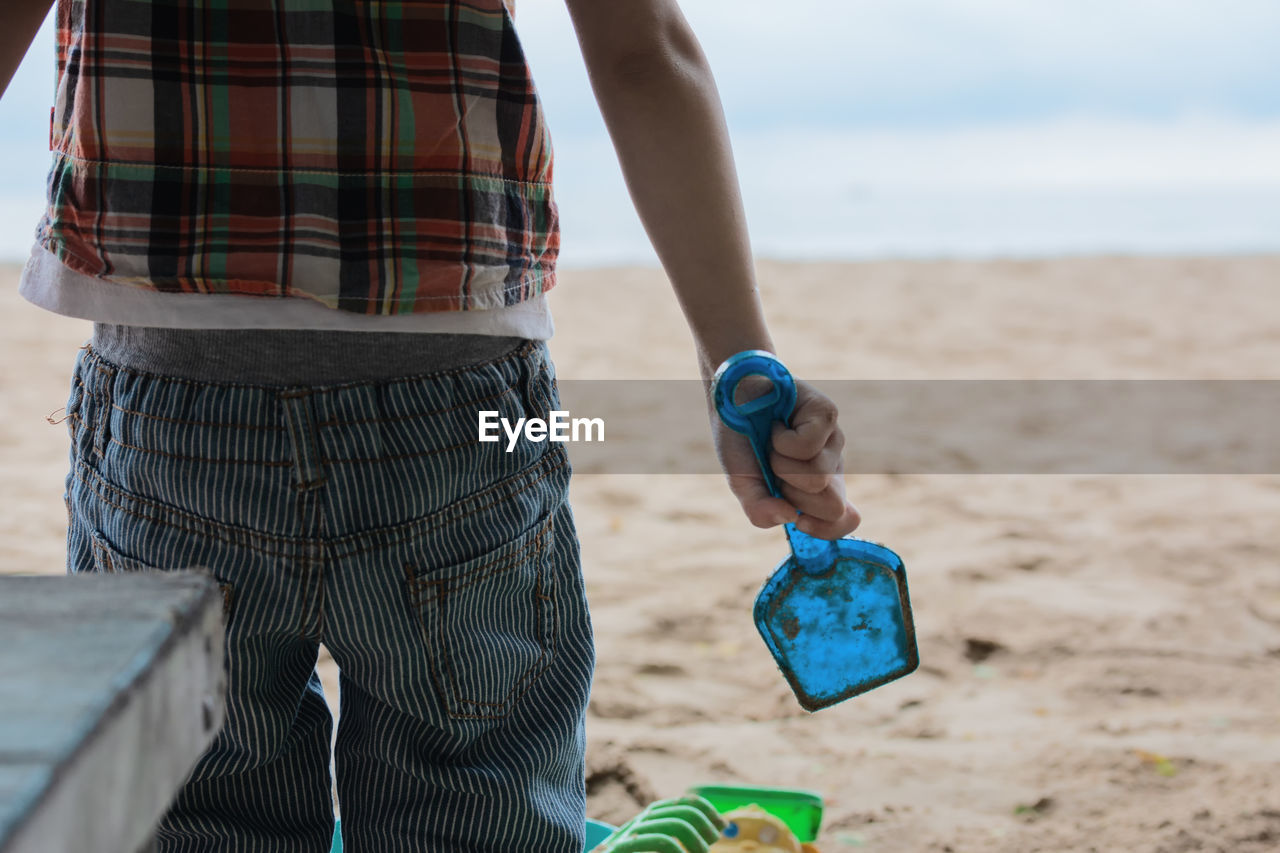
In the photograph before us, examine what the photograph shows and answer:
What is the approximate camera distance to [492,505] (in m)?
0.72

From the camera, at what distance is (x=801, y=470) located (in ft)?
2.33

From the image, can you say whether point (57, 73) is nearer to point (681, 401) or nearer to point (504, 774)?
point (504, 774)

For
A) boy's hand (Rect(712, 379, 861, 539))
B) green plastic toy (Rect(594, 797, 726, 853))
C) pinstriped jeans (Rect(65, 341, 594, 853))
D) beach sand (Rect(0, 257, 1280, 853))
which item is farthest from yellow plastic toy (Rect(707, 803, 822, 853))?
boy's hand (Rect(712, 379, 861, 539))

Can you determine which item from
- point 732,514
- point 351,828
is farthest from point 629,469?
point 351,828

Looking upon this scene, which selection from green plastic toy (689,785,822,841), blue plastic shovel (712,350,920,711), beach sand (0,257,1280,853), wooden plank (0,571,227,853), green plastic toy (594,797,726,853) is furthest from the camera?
beach sand (0,257,1280,853)

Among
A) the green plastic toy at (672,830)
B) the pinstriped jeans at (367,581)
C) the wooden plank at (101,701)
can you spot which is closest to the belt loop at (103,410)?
the pinstriped jeans at (367,581)

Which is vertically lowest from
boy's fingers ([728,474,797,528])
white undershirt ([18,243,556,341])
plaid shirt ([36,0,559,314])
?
boy's fingers ([728,474,797,528])

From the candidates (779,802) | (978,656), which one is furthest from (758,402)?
(978,656)

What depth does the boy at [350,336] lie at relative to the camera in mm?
668

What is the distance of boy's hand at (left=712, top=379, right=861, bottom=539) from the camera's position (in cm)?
70

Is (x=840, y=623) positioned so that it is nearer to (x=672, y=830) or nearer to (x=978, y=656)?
(x=672, y=830)

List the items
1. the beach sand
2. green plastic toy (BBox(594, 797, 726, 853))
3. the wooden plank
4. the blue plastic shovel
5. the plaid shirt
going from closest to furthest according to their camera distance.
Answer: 1. the wooden plank
2. the plaid shirt
3. the blue plastic shovel
4. green plastic toy (BBox(594, 797, 726, 853))
5. the beach sand

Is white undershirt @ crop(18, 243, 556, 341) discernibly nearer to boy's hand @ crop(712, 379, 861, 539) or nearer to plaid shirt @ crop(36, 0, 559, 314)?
plaid shirt @ crop(36, 0, 559, 314)

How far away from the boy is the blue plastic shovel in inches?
3.3
